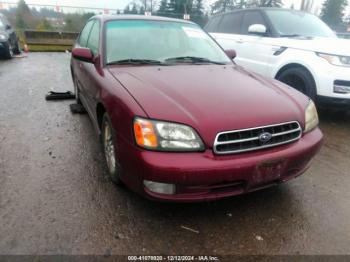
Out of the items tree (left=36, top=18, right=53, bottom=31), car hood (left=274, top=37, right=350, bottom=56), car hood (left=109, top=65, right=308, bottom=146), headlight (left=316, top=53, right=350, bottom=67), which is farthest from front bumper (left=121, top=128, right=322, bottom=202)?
tree (left=36, top=18, right=53, bottom=31)

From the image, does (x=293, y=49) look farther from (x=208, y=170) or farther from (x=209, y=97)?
(x=208, y=170)

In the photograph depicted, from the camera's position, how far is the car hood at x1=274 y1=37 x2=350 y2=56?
463 cm

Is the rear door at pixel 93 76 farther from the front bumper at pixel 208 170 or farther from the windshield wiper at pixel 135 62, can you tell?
the front bumper at pixel 208 170

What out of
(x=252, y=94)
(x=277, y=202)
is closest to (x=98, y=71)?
(x=252, y=94)

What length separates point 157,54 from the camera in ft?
11.3

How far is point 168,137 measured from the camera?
220 centimetres

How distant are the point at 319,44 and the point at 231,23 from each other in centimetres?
234

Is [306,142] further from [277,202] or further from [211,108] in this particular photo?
[211,108]

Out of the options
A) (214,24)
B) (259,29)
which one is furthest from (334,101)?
(214,24)

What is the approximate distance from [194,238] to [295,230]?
810mm

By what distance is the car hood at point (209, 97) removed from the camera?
7.41 feet

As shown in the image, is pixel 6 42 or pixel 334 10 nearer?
pixel 6 42

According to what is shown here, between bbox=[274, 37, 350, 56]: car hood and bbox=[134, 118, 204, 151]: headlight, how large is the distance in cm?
346

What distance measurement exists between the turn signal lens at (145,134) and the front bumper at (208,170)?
6 centimetres
